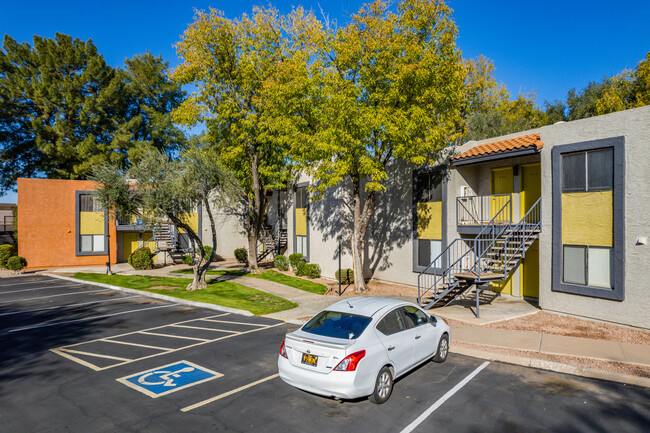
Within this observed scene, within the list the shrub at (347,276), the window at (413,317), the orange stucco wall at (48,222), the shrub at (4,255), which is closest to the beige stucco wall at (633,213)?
the window at (413,317)

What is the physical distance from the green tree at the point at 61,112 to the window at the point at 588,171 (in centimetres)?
3812

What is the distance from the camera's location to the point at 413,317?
345 inches

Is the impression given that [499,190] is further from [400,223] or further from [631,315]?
[631,315]

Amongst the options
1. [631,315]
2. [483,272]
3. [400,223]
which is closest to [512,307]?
[483,272]

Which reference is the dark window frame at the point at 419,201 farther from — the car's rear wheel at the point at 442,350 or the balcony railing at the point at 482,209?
the car's rear wheel at the point at 442,350

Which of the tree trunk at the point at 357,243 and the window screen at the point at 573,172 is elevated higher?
the window screen at the point at 573,172

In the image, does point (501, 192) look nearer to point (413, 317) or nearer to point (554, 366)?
point (554, 366)

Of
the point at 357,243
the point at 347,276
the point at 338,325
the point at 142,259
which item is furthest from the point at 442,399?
the point at 142,259

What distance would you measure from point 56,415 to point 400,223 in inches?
667

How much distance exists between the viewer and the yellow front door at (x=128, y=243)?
35344 mm

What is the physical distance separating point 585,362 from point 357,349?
19.8 feet

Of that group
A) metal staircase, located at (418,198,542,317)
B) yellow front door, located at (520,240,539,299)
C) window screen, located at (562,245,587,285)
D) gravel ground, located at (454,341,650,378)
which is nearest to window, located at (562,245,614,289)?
window screen, located at (562,245,587,285)

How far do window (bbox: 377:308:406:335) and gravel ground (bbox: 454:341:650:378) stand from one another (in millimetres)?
3409

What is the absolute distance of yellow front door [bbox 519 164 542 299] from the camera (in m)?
16.2
